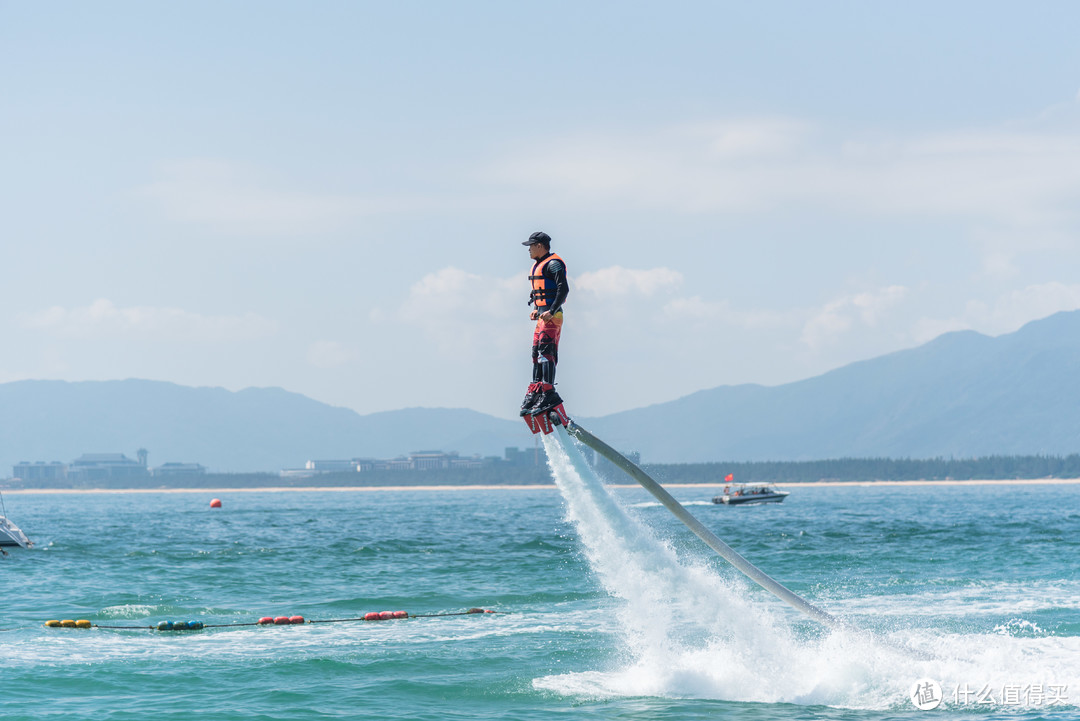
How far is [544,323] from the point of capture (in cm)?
1989

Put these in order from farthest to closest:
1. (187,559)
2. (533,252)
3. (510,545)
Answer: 1. (510,545)
2. (187,559)
3. (533,252)

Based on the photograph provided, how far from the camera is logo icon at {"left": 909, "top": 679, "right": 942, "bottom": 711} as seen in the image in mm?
24895

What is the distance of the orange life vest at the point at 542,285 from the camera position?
19.8m

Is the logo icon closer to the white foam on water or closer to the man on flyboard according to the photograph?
the white foam on water

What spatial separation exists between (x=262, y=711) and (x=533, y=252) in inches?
519

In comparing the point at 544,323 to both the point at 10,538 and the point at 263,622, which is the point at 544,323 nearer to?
the point at 263,622

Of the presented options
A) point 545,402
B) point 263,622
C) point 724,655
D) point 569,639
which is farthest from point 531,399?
point 263,622

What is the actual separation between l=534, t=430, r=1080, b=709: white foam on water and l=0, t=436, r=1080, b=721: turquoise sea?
2.4 inches

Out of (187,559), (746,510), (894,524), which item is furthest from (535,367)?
(746,510)

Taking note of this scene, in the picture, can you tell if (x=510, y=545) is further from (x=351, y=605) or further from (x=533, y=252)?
(x=533, y=252)

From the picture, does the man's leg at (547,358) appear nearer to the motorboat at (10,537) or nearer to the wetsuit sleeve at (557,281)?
the wetsuit sleeve at (557,281)

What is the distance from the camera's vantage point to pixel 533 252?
2011 cm

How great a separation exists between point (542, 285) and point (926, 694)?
45.0ft

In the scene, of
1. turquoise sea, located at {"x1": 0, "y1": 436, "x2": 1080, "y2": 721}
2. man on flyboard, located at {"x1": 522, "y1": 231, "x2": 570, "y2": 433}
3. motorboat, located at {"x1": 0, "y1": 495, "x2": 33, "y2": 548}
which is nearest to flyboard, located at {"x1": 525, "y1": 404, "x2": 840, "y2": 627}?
man on flyboard, located at {"x1": 522, "y1": 231, "x2": 570, "y2": 433}
